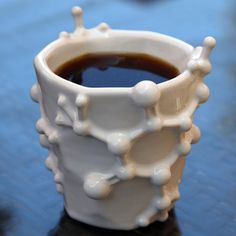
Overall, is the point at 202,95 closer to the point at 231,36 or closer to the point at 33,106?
the point at 33,106

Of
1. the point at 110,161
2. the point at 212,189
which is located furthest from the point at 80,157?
the point at 212,189

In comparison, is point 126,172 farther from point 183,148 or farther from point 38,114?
point 38,114

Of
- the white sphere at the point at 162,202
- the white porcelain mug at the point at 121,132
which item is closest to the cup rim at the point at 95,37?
the white porcelain mug at the point at 121,132

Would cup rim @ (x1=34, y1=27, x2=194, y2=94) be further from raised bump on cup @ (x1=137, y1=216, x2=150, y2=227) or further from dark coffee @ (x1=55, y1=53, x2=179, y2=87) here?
raised bump on cup @ (x1=137, y1=216, x2=150, y2=227)

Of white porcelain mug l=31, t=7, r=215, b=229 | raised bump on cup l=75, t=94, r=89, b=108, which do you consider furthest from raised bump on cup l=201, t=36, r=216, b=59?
raised bump on cup l=75, t=94, r=89, b=108

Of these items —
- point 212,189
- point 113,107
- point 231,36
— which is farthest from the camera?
point 231,36

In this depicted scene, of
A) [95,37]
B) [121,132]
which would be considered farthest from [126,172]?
[95,37]
